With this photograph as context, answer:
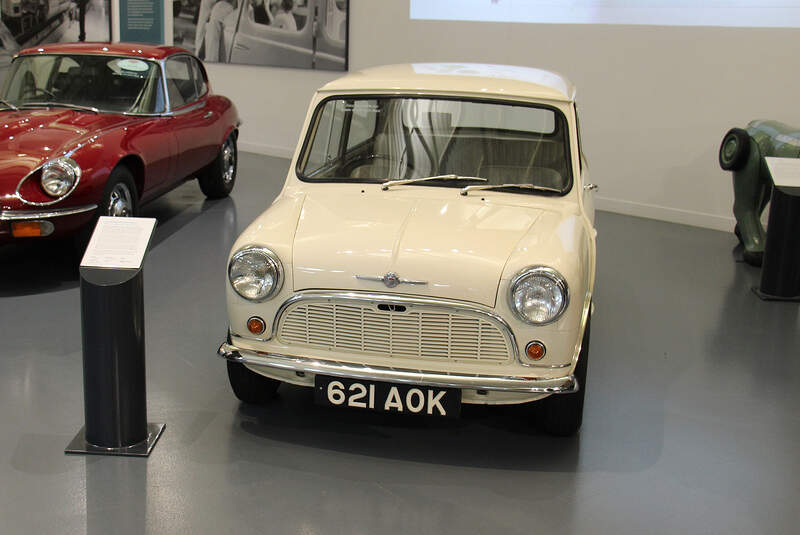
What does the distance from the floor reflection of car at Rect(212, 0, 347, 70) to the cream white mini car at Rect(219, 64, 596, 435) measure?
22.1 ft

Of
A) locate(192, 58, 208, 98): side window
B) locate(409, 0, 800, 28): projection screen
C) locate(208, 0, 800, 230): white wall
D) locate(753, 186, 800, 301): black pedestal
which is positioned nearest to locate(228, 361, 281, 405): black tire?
locate(753, 186, 800, 301): black pedestal

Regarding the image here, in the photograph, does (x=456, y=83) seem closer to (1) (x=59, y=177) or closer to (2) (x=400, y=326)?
(2) (x=400, y=326)

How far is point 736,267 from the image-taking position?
6375 mm

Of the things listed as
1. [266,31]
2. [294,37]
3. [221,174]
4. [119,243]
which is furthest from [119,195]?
[266,31]

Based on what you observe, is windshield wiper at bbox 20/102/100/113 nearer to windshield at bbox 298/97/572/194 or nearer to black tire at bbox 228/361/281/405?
windshield at bbox 298/97/572/194

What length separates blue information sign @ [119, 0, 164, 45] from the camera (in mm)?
11828

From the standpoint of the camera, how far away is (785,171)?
18.4ft

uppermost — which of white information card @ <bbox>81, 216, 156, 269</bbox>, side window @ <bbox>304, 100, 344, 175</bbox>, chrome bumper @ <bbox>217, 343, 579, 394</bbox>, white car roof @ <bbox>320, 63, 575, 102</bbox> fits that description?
white car roof @ <bbox>320, 63, 575, 102</bbox>

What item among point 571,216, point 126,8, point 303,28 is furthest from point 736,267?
point 126,8

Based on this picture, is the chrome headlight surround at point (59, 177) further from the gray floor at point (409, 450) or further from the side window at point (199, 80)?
the side window at point (199, 80)

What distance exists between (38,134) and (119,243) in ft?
8.29

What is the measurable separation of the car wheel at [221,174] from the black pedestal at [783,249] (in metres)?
4.72

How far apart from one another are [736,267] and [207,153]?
14.8 feet

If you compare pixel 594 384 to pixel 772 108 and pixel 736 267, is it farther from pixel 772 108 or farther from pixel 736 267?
pixel 772 108
